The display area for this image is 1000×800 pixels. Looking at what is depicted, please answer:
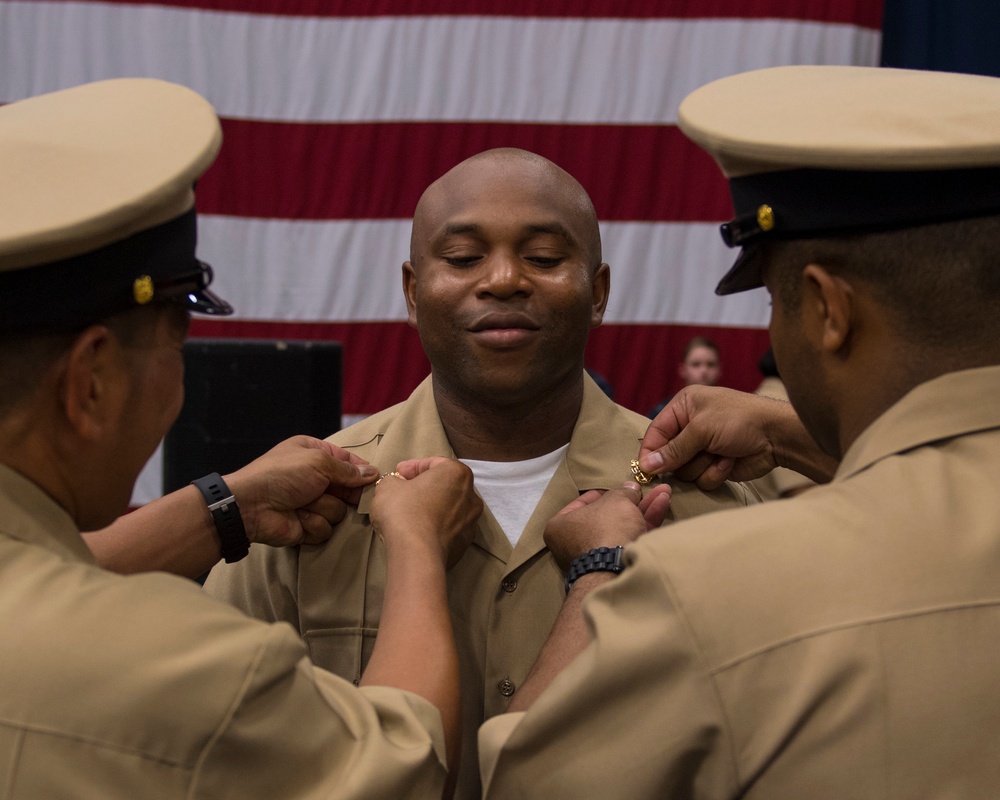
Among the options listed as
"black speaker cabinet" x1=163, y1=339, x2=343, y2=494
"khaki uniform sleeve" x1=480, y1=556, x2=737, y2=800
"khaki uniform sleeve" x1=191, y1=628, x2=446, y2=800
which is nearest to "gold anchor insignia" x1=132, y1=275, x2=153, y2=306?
"khaki uniform sleeve" x1=191, y1=628, x2=446, y2=800

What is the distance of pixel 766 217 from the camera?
1095 millimetres

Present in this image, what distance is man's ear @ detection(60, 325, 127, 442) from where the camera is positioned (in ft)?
3.26

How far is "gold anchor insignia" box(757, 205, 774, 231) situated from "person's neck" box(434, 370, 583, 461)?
599 mm

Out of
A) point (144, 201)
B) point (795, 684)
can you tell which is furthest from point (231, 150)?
point (795, 684)

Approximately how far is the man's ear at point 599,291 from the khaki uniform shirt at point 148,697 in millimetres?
858

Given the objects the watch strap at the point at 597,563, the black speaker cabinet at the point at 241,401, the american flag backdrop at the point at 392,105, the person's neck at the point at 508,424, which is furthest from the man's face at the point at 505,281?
the american flag backdrop at the point at 392,105

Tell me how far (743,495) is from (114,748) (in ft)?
3.27

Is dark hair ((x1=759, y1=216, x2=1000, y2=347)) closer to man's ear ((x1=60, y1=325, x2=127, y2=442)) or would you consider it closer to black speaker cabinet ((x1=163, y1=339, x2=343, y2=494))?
man's ear ((x1=60, y1=325, x2=127, y2=442))

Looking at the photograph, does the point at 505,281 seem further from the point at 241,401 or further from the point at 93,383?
the point at 241,401

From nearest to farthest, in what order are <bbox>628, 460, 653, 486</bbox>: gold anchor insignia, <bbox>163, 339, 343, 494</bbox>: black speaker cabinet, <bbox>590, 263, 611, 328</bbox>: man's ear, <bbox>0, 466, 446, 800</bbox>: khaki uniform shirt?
1. <bbox>0, 466, 446, 800</bbox>: khaki uniform shirt
2. <bbox>628, 460, 653, 486</bbox>: gold anchor insignia
3. <bbox>590, 263, 611, 328</bbox>: man's ear
4. <bbox>163, 339, 343, 494</bbox>: black speaker cabinet

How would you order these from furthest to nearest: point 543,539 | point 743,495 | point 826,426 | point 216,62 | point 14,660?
point 216,62 → point 743,495 → point 543,539 → point 826,426 → point 14,660

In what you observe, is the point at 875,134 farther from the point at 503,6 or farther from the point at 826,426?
the point at 503,6

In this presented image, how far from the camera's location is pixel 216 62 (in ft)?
14.8

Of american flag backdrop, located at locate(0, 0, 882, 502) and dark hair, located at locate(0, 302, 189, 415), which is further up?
dark hair, located at locate(0, 302, 189, 415)
